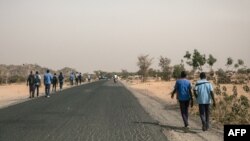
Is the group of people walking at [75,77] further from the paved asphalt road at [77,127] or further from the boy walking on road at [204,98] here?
the boy walking on road at [204,98]

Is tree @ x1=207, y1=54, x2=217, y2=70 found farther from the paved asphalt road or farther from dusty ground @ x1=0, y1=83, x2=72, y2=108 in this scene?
the paved asphalt road

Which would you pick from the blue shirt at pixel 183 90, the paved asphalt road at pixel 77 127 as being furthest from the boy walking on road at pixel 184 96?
the paved asphalt road at pixel 77 127

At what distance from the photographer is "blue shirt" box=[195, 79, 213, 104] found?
13.5 metres

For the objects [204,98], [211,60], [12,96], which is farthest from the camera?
[211,60]

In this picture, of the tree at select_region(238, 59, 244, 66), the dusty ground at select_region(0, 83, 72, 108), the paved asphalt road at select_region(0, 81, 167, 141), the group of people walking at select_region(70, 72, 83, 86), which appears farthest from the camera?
the tree at select_region(238, 59, 244, 66)

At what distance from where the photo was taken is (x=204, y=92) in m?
13.6

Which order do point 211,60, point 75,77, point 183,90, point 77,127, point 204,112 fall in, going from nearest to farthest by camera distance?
1. point 204,112
2. point 77,127
3. point 183,90
4. point 75,77
5. point 211,60

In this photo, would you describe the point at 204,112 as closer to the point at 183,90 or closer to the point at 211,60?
the point at 183,90

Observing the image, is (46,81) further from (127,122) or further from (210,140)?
(210,140)

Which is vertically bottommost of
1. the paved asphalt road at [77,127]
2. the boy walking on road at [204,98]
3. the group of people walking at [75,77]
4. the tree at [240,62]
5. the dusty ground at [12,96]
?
the paved asphalt road at [77,127]

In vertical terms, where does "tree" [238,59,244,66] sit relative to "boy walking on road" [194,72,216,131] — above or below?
above

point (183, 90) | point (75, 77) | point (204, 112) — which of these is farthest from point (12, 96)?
point (75, 77)

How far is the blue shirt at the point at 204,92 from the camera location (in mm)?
13510

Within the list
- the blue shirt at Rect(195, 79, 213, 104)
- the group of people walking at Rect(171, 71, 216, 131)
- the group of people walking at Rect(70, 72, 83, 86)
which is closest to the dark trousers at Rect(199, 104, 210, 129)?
the group of people walking at Rect(171, 71, 216, 131)
